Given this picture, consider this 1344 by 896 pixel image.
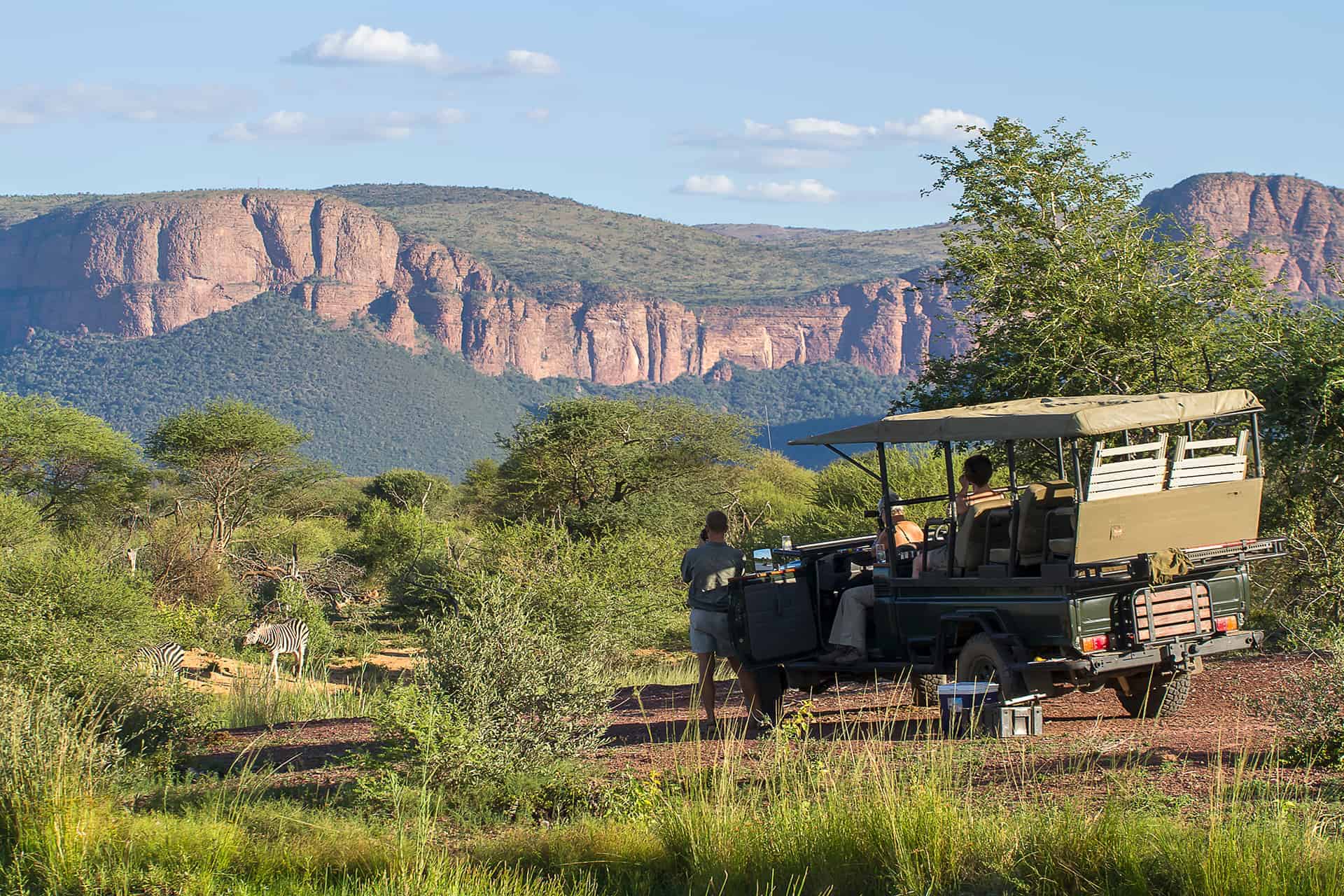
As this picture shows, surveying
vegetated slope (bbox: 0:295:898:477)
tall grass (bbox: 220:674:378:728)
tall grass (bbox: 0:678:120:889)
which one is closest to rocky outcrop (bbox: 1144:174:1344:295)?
vegetated slope (bbox: 0:295:898:477)

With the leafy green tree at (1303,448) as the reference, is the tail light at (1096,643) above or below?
below

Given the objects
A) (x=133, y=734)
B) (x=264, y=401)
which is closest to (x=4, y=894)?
(x=133, y=734)

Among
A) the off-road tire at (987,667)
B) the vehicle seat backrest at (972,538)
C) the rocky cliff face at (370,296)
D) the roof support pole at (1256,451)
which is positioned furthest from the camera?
the rocky cliff face at (370,296)

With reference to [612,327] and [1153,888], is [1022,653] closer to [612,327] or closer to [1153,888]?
[1153,888]

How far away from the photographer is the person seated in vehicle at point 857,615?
28.5ft

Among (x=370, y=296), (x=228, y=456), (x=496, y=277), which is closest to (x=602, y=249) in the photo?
(x=496, y=277)

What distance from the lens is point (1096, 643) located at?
742 centimetres

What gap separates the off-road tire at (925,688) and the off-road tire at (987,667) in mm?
928

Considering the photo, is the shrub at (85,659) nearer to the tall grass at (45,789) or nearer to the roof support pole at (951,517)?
the tall grass at (45,789)

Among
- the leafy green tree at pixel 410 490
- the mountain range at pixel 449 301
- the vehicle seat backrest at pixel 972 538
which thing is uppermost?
the mountain range at pixel 449 301

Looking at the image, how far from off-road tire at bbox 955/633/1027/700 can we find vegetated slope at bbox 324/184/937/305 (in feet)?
382

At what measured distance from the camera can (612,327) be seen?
123 metres

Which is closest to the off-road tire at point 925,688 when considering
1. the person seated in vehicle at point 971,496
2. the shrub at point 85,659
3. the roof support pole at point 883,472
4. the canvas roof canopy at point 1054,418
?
the person seated in vehicle at point 971,496

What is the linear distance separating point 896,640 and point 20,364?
379ft
